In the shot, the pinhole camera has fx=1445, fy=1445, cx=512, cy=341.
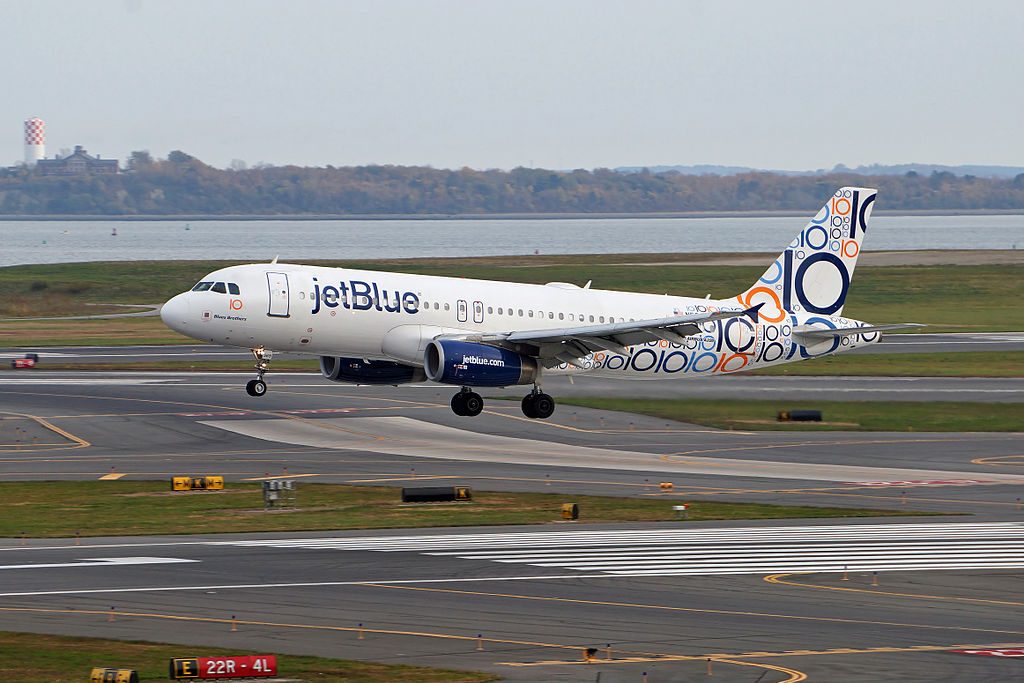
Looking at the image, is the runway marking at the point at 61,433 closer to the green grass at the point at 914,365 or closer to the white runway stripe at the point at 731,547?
the white runway stripe at the point at 731,547

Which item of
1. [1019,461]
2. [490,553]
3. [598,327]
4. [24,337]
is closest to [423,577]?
[490,553]

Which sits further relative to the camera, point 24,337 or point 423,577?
point 24,337

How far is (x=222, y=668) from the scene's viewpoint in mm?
23344

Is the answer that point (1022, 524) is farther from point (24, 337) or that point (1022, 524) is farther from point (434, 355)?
point (24, 337)

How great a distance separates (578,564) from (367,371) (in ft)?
77.1

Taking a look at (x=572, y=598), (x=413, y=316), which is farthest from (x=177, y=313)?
(x=572, y=598)

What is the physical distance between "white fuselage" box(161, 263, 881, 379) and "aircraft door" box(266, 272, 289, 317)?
4 cm

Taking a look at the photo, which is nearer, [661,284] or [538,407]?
[538,407]

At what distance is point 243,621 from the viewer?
27578 millimetres

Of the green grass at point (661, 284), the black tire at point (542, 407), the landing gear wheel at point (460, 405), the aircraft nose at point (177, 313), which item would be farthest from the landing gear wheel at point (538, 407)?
the green grass at point (661, 284)

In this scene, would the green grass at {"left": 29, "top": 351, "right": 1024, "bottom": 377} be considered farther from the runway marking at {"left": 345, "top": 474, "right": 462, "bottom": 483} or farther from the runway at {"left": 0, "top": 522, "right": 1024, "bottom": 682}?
the runway at {"left": 0, "top": 522, "right": 1024, "bottom": 682}

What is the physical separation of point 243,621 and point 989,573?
16.8m

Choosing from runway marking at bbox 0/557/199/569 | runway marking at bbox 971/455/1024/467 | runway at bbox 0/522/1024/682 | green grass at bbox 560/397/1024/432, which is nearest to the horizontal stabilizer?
green grass at bbox 560/397/1024/432

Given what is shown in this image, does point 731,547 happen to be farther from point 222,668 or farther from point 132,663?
point 132,663
